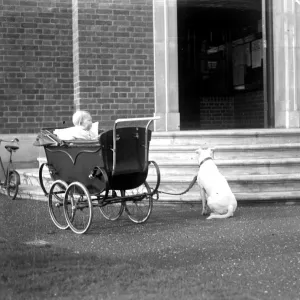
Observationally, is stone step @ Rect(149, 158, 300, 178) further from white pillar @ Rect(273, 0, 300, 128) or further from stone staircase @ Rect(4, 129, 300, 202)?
white pillar @ Rect(273, 0, 300, 128)

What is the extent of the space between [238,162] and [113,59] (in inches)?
147

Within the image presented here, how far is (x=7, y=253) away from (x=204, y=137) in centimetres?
509

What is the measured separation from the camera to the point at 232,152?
1113 centimetres

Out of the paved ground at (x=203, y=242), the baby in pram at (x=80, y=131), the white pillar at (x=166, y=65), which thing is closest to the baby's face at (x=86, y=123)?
the baby in pram at (x=80, y=131)

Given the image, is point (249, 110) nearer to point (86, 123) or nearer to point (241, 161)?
point (241, 161)

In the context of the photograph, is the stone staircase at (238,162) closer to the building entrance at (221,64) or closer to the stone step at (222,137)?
the stone step at (222,137)

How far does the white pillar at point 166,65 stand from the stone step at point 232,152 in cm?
175

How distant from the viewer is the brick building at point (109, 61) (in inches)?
518

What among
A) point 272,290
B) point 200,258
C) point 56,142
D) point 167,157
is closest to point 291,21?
point 167,157

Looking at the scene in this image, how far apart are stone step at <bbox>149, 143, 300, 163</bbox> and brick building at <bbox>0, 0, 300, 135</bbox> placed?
1740 mm

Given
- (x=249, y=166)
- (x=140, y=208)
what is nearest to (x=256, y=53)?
(x=249, y=166)

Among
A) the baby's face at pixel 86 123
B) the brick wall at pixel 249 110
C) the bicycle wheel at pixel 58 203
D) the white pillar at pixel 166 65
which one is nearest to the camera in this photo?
the bicycle wheel at pixel 58 203

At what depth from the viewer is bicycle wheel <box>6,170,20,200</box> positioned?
11586 mm

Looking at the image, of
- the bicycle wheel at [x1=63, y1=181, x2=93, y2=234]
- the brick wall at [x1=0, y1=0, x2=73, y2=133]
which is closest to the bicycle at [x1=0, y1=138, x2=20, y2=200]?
the brick wall at [x1=0, y1=0, x2=73, y2=133]
